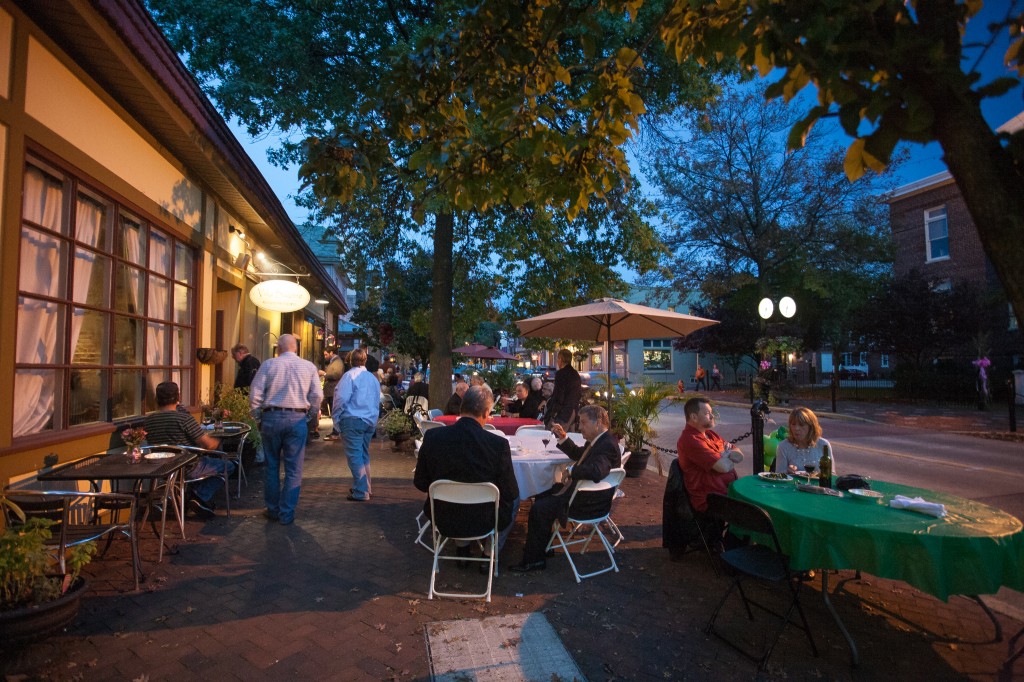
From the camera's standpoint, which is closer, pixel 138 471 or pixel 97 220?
pixel 138 471

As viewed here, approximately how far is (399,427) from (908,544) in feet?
28.5

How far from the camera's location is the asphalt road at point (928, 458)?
781 cm

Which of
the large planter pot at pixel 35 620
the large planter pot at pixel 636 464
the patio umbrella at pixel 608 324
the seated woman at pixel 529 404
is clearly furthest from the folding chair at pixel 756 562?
the seated woman at pixel 529 404

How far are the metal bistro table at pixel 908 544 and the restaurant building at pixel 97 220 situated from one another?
5173mm

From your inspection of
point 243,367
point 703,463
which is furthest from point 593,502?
point 243,367

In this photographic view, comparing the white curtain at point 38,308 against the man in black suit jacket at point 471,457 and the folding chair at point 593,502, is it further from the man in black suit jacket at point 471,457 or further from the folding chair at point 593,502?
the folding chair at point 593,502

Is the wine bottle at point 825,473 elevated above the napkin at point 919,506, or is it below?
above

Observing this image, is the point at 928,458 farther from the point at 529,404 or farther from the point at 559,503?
the point at 559,503

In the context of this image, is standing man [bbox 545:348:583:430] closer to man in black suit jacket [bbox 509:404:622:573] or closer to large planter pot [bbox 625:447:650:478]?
large planter pot [bbox 625:447:650:478]

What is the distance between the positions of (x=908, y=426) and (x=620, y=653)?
52.4 ft

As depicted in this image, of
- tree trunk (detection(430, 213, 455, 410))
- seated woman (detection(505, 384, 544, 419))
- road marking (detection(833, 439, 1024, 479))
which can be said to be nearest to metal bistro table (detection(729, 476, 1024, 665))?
seated woman (detection(505, 384, 544, 419))

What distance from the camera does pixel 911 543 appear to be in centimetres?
314

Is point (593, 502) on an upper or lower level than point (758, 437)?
lower

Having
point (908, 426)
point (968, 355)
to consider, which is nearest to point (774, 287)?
point (968, 355)
